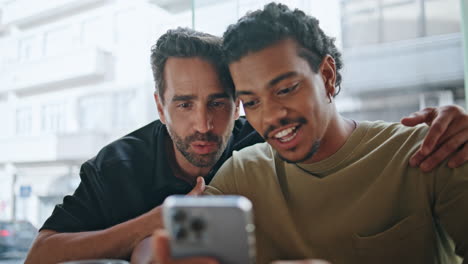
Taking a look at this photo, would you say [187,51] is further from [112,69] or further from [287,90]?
[112,69]

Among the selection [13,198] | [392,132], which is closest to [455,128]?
[392,132]

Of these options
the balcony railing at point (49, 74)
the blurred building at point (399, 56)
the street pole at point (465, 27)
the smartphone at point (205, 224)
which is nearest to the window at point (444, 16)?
the blurred building at point (399, 56)

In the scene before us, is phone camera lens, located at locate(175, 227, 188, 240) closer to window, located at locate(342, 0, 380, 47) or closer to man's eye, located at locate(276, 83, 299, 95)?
man's eye, located at locate(276, 83, 299, 95)

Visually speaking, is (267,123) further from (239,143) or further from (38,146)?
(38,146)

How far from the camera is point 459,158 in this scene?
99 cm

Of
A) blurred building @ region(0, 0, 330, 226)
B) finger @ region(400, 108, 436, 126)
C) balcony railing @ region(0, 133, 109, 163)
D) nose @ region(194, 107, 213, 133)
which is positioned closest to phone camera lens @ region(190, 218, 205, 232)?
Result: finger @ region(400, 108, 436, 126)

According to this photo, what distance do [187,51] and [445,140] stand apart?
0.86 m

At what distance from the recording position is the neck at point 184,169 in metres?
1.52

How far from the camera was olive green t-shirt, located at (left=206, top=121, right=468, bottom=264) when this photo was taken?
1.06 m

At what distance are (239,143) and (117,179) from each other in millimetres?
464

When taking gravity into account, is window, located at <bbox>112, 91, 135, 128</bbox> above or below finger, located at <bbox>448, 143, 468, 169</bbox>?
above

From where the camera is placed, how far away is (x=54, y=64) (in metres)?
3.07

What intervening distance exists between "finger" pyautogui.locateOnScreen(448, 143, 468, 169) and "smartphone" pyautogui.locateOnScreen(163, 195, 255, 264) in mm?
674

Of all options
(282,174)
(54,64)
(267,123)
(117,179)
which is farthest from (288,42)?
(54,64)
